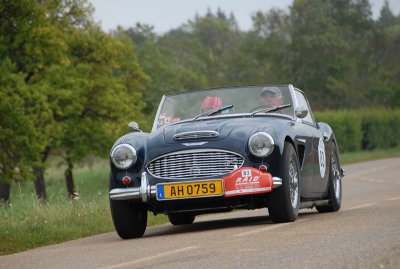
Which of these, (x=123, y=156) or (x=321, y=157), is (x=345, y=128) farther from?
(x=123, y=156)

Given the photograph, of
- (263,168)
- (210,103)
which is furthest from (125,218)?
(210,103)

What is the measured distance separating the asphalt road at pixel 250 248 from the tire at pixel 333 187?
1591mm

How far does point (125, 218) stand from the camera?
427 inches

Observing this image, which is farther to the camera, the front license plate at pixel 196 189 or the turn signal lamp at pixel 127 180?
the turn signal lamp at pixel 127 180

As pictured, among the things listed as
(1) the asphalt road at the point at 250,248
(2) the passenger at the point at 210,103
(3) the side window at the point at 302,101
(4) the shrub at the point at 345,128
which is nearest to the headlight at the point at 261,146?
(1) the asphalt road at the point at 250,248

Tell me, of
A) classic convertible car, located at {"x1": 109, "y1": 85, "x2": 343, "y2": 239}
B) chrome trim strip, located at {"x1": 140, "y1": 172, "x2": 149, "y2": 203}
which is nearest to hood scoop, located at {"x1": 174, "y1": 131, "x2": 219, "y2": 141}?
classic convertible car, located at {"x1": 109, "y1": 85, "x2": 343, "y2": 239}

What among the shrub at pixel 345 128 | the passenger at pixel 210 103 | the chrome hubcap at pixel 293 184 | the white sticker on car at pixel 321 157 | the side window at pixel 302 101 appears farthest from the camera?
the shrub at pixel 345 128

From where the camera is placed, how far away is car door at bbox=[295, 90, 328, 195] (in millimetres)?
12328

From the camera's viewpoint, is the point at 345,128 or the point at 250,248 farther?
the point at 345,128

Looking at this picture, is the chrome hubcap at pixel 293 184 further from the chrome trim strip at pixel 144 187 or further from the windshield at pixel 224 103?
the chrome trim strip at pixel 144 187

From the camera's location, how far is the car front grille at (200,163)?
34.5 feet

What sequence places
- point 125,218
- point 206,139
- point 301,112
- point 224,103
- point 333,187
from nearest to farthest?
point 206,139 → point 125,218 → point 301,112 → point 224,103 → point 333,187

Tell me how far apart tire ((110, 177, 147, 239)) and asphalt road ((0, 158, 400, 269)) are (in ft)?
0.60

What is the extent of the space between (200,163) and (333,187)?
3.45m
